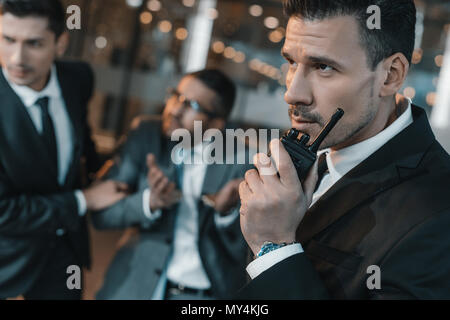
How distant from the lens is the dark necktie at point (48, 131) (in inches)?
75.8

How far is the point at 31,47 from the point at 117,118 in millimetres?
4094

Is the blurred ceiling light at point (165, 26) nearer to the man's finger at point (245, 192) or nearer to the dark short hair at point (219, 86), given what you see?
the dark short hair at point (219, 86)

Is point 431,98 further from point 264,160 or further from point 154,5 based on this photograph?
point 264,160

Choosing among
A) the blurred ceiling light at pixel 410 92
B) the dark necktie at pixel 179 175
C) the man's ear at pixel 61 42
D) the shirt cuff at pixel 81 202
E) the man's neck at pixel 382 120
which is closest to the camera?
the man's neck at pixel 382 120

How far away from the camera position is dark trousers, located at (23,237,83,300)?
2002 mm

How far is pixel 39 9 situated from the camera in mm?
1931

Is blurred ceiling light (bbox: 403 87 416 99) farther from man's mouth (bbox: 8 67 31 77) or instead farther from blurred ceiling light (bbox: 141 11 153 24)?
man's mouth (bbox: 8 67 31 77)

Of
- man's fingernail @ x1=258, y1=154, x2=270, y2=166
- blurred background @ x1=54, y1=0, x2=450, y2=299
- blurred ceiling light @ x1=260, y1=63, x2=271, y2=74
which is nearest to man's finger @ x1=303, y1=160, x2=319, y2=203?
man's fingernail @ x1=258, y1=154, x2=270, y2=166

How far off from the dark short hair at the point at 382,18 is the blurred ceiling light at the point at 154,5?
4.95 metres

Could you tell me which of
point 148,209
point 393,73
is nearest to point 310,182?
point 393,73

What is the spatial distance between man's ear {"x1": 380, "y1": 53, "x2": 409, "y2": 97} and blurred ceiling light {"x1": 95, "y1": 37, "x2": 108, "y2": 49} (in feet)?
16.2

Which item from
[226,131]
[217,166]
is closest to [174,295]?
[217,166]

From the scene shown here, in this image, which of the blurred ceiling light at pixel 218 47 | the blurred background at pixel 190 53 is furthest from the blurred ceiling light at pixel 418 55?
the blurred ceiling light at pixel 218 47

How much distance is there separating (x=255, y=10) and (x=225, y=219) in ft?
12.9
